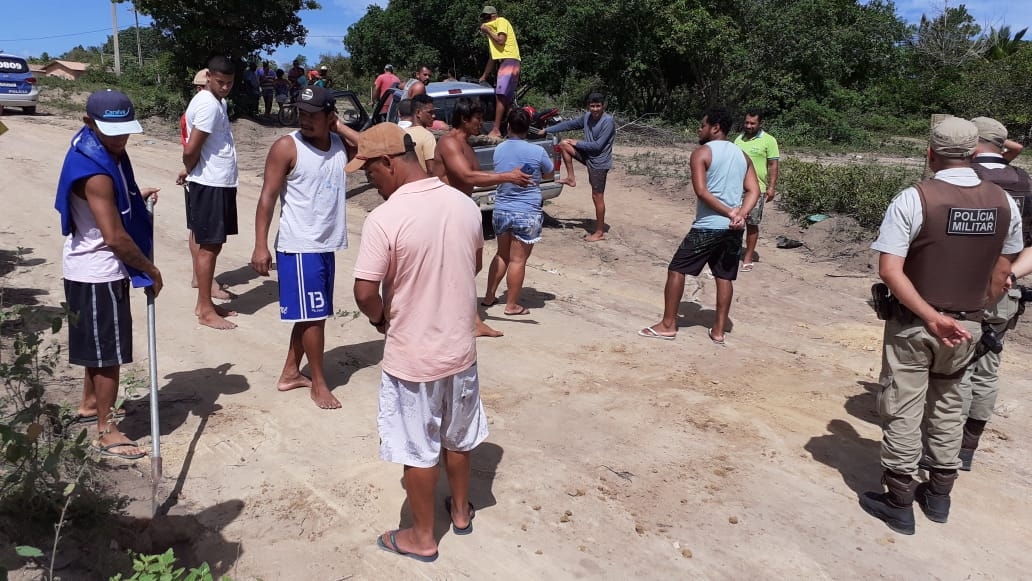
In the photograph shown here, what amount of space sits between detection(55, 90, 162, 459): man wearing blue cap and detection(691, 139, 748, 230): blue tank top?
4070 millimetres

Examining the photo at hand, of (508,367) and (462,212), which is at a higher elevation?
(462,212)

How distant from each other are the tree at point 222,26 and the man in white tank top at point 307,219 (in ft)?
48.8

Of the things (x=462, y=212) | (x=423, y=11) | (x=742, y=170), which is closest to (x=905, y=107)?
(x=423, y=11)

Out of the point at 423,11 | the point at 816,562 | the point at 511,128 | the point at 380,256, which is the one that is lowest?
the point at 816,562

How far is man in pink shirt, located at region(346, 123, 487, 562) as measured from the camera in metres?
3.04

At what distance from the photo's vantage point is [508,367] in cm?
576

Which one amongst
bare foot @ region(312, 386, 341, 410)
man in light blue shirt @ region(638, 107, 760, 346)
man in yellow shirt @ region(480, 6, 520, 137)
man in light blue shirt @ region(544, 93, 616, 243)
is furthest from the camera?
man in yellow shirt @ region(480, 6, 520, 137)

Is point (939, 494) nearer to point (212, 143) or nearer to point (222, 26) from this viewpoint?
point (212, 143)

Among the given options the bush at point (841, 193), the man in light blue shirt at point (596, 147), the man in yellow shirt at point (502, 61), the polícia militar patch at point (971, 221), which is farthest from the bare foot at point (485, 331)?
the bush at point (841, 193)

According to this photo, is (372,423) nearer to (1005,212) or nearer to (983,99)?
(1005,212)

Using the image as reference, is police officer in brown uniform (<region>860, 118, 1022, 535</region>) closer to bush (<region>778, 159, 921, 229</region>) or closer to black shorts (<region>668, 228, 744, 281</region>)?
black shorts (<region>668, 228, 744, 281</region>)

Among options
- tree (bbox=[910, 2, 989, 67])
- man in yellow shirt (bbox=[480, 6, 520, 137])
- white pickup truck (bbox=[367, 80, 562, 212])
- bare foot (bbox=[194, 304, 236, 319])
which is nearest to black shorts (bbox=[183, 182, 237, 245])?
bare foot (bbox=[194, 304, 236, 319])

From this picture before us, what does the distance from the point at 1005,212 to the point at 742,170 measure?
279 cm

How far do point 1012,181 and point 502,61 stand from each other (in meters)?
7.52
